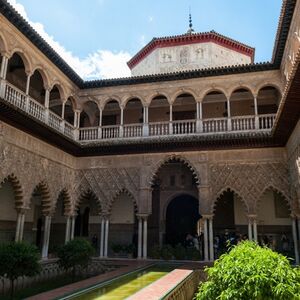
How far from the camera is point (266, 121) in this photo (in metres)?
13.8

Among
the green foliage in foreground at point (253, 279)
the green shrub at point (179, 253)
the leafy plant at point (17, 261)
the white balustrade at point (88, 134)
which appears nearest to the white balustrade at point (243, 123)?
the green shrub at point (179, 253)

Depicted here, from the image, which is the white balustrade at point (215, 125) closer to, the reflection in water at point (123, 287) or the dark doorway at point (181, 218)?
the dark doorway at point (181, 218)

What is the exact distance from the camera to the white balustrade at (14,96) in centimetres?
1086

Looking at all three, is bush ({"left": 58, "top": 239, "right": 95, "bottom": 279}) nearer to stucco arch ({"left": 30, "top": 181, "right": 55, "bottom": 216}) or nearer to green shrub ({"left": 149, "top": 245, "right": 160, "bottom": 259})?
stucco arch ({"left": 30, "top": 181, "right": 55, "bottom": 216})

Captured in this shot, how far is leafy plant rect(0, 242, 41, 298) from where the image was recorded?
8.15m

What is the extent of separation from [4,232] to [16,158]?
12.5ft

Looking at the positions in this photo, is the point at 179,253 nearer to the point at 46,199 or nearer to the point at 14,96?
the point at 46,199

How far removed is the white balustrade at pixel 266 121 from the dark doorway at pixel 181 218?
192 inches

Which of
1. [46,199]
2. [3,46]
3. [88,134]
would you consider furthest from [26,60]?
[46,199]

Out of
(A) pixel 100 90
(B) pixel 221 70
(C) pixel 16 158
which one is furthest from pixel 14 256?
(B) pixel 221 70

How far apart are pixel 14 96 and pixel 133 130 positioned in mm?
5358

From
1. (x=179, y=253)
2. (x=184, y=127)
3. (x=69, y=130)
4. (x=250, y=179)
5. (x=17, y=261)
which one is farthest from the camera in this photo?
(x=184, y=127)

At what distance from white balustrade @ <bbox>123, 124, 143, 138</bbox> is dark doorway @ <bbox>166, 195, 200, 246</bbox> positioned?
399 cm

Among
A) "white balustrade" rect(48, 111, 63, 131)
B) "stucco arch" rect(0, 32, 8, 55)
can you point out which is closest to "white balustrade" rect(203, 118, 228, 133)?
"white balustrade" rect(48, 111, 63, 131)
